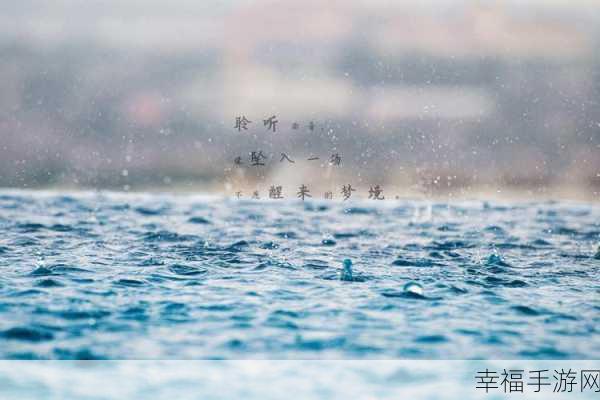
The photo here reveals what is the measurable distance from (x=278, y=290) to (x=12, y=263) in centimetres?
653

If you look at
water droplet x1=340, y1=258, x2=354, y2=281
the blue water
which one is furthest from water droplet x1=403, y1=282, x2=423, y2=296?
water droplet x1=340, y1=258, x2=354, y2=281

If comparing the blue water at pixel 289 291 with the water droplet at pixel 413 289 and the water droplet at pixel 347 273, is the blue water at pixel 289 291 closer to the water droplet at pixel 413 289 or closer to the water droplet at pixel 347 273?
the water droplet at pixel 413 289

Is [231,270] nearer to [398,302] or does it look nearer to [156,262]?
[156,262]

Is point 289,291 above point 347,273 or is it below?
below

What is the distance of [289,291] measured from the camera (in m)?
13.5

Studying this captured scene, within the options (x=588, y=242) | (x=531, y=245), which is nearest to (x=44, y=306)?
(x=531, y=245)

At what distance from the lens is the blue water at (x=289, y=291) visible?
9953 mm

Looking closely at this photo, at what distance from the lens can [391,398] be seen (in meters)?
7.78

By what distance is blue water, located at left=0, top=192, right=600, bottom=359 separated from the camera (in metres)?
9.95

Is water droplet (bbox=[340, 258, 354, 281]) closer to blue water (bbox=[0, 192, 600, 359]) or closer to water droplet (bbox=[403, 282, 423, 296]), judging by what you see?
blue water (bbox=[0, 192, 600, 359])

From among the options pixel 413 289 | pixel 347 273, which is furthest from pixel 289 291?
pixel 413 289

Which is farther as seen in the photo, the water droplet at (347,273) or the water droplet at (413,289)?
the water droplet at (347,273)

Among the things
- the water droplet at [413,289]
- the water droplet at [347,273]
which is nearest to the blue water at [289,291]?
the water droplet at [413,289]

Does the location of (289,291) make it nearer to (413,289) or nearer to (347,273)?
(347,273)
